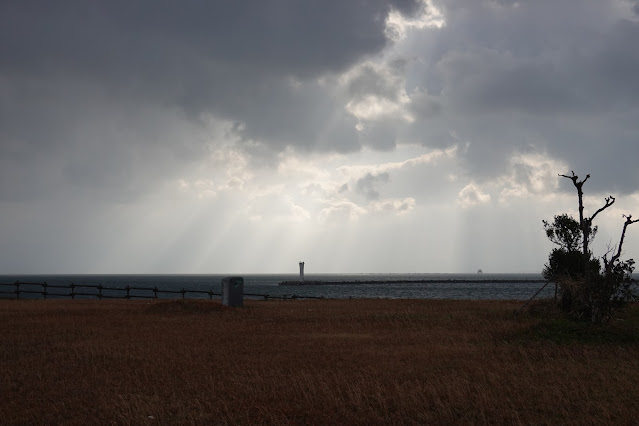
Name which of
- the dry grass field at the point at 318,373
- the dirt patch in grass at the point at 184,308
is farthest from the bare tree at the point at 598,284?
the dirt patch in grass at the point at 184,308

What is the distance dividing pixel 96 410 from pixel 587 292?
18.6 meters

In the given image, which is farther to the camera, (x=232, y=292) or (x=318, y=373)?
(x=232, y=292)

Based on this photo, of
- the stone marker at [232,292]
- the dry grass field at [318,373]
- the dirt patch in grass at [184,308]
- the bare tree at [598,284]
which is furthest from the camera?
the stone marker at [232,292]

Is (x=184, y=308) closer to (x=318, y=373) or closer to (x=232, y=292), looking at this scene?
(x=232, y=292)

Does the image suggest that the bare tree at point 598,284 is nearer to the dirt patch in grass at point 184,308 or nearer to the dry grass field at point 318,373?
the dry grass field at point 318,373

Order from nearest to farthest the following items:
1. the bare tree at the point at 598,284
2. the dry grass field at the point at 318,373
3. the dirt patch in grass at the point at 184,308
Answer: the dry grass field at the point at 318,373
the bare tree at the point at 598,284
the dirt patch in grass at the point at 184,308

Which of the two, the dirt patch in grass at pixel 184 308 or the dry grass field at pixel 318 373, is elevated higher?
the dry grass field at pixel 318 373

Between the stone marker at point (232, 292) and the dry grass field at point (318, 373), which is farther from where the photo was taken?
the stone marker at point (232, 292)

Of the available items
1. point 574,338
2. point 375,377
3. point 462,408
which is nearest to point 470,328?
point 574,338

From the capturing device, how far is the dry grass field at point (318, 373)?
9.15 m

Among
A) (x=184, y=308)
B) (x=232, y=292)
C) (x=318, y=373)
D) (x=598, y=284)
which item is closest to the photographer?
(x=318, y=373)

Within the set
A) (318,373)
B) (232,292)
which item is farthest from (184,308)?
(318,373)

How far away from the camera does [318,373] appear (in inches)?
488

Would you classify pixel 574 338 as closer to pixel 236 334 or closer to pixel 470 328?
pixel 470 328
